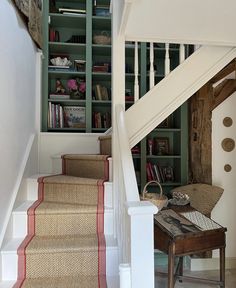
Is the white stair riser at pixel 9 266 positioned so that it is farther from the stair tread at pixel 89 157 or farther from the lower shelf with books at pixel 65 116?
the lower shelf with books at pixel 65 116

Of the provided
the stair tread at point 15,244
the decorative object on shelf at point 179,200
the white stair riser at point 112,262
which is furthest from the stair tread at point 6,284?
the decorative object on shelf at point 179,200

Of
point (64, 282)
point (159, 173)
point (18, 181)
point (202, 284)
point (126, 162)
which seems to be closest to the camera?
point (126, 162)

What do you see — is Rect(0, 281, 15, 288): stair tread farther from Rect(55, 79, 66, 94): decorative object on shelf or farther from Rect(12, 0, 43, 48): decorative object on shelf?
Rect(55, 79, 66, 94): decorative object on shelf

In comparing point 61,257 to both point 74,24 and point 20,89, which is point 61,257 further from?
point 74,24

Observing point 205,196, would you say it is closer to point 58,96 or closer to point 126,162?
point 126,162

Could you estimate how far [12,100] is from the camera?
1.93 meters

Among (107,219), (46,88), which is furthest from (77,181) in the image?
(46,88)

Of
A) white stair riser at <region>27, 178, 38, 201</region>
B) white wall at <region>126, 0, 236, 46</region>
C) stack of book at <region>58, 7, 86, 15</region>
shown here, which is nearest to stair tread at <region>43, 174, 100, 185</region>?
white stair riser at <region>27, 178, 38, 201</region>

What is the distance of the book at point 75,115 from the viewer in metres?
3.43

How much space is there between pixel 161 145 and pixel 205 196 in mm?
924

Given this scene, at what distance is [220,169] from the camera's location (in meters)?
2.91

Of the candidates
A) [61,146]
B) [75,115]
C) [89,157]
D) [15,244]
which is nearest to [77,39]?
[75,115]

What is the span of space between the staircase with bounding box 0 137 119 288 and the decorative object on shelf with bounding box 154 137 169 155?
4.10ft

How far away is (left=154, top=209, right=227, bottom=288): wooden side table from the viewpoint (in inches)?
72.5
